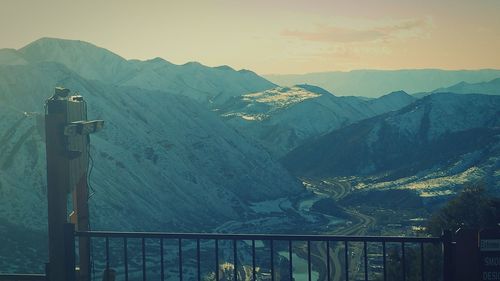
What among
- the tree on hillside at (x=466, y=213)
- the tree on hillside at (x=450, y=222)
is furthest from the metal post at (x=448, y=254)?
the tree on hillside at (x=466, y=213)

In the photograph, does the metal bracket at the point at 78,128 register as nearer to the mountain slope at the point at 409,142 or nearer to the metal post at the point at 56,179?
the metal post at the point at 56,179

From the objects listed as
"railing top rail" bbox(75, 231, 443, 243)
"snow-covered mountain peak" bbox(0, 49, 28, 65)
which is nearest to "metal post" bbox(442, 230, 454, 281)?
"railing top rail" bbox(75, 231, 443, 243)

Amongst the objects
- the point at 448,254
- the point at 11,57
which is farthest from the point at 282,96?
the point at 448,254

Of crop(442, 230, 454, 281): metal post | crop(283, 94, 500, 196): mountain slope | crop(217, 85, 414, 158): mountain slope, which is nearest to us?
crop(442, 230, 454, 281): metal post

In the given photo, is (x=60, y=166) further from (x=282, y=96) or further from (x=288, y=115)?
(x=282, y=96)

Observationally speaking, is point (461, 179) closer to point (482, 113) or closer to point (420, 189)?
point (420, 189)

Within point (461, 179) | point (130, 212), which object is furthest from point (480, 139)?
point (130, 212)

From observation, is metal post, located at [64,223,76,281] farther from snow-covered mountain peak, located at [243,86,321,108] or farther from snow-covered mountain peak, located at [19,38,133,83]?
snow-covered mountain peak, located at [19,38,133,83]
